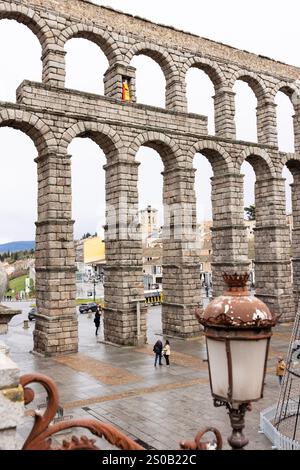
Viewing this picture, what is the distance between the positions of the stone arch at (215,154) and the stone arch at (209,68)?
14.3 ft

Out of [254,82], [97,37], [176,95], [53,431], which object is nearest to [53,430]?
[53,431]

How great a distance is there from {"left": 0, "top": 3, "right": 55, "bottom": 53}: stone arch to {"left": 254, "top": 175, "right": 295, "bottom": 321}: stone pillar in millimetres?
15921

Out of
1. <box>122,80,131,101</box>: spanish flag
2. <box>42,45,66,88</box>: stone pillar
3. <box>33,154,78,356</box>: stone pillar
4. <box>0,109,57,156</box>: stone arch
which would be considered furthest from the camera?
<box>122,80,131,101</box>: spanish flag

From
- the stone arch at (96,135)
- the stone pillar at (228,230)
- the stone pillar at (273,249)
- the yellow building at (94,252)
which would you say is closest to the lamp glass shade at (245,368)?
the stone arch at (96,135)

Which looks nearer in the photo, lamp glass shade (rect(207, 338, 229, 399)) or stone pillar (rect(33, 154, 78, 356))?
lamp glass shade (rect(207, 338, 229, 399))

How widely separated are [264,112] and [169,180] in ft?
31.6

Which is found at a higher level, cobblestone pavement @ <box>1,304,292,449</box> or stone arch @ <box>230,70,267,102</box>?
stone arch @ <box>230,70,267,102</box>

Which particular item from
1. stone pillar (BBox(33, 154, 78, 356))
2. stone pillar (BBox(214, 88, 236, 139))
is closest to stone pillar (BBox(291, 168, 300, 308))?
stone pillar (BBox(214, 88, 236, 139))

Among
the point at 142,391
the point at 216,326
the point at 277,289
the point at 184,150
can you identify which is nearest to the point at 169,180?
the point at 184,150

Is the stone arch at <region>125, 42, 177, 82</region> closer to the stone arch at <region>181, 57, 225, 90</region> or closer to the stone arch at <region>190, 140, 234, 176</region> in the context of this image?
the stone arch at <region>181, 57, 225, 90</region>

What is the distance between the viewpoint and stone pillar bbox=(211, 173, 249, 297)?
2612 cm

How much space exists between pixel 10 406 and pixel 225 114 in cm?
2648

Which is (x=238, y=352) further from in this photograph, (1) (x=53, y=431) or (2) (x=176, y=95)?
(2) (x=176, y=95)

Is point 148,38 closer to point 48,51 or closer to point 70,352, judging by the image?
point 48,51
